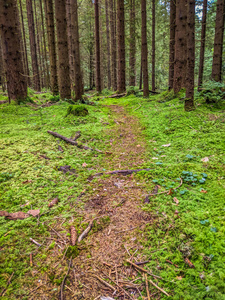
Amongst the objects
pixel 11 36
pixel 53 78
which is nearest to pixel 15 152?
pixel 11 36

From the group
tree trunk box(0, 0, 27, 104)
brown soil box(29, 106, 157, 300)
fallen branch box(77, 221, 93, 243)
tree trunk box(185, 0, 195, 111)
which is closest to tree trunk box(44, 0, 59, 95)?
tree trunk box(0, 0, 27, 104)

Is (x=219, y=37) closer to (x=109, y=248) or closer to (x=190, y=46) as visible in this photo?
(x=190, y=46)

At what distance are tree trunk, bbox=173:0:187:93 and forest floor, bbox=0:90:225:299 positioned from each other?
15.8ft

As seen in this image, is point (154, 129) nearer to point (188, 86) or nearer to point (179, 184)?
point (188, 86)

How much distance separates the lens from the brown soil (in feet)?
5.93

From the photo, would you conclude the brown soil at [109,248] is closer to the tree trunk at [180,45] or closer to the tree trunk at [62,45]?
the tree trunk at [180,45]

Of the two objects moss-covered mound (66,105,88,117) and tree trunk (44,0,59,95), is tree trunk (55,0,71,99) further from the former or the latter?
moss-covered mound (66,105,88,117)

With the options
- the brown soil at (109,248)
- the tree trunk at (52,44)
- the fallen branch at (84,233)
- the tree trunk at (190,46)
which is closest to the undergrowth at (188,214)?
the brown soil at (109,248)

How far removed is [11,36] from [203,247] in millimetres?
9657

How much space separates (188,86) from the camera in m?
6.32

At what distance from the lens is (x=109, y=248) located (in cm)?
225

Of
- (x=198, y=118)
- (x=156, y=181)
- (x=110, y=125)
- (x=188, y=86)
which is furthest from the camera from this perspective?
(x=110, y=125)

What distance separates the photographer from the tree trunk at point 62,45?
8.78 meters

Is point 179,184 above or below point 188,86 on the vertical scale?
below
